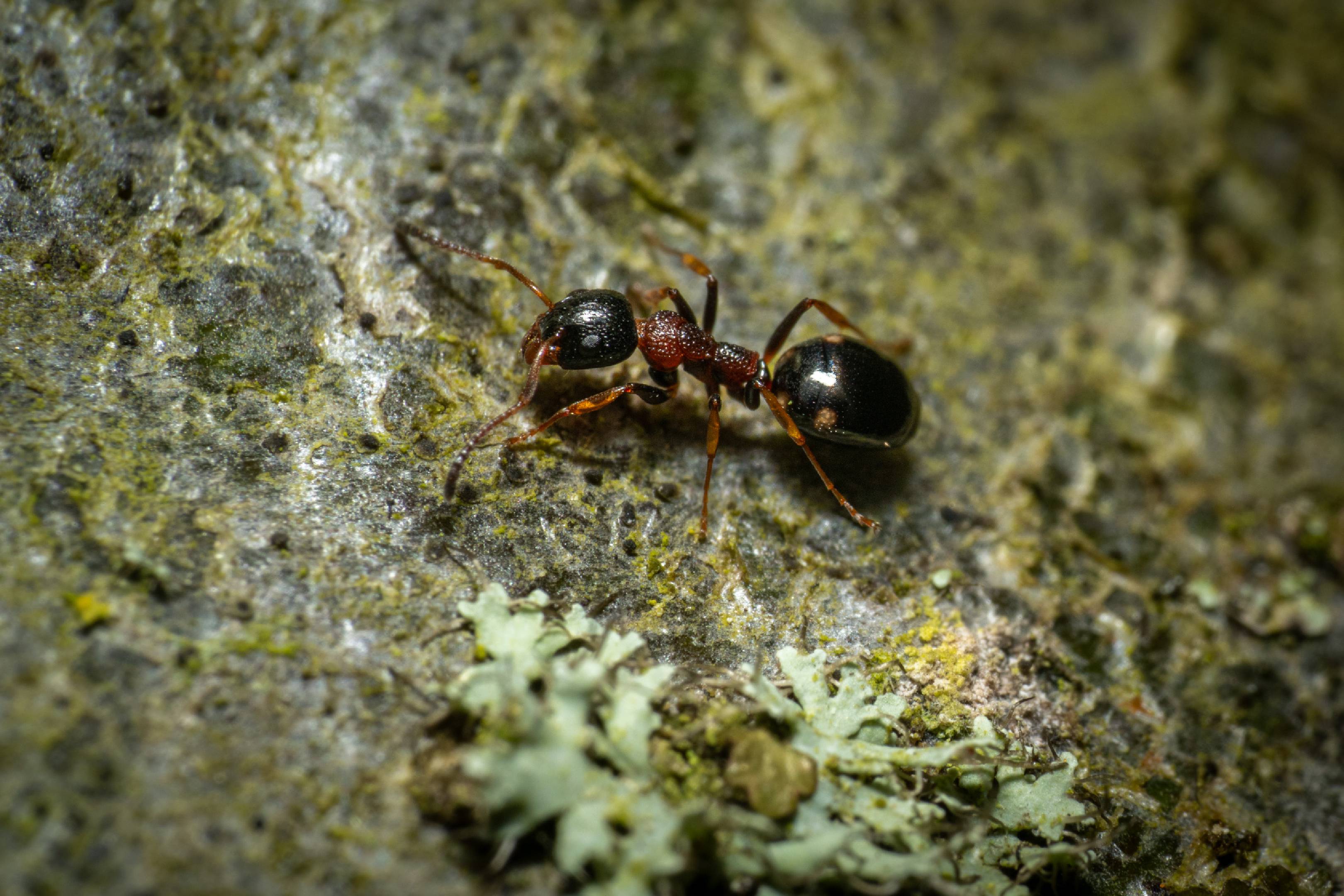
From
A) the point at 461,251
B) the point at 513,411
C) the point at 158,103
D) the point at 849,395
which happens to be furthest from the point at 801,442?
the point at 158,103

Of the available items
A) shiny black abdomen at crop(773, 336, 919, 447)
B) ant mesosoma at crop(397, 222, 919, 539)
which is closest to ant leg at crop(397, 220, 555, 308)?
ant mesosoma at crop(397, 222, 919, 539)

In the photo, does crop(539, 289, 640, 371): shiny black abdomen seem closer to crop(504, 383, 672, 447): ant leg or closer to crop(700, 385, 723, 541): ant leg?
crop(504, 383, 672, 447): ant leg

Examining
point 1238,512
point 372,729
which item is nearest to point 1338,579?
point 1238,512

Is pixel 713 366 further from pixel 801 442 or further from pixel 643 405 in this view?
pixel 801 442

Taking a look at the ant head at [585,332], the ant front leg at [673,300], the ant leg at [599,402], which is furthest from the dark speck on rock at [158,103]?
the ant front leg at [673,300]

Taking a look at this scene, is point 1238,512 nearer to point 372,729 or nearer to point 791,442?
point 791,442
